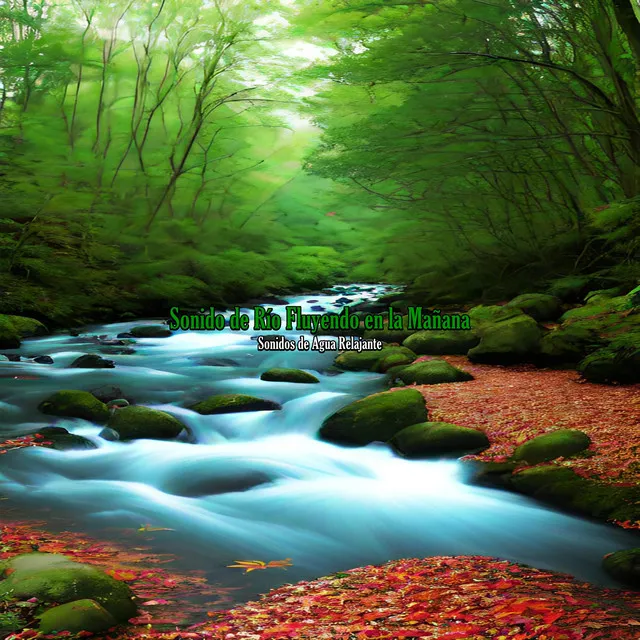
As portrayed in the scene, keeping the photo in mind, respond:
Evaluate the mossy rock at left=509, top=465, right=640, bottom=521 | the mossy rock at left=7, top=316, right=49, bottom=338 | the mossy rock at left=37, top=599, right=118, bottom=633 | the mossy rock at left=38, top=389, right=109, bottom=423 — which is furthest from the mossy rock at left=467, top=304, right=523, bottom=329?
the mossy rock at left=37, top=599, right=118, bottom=633

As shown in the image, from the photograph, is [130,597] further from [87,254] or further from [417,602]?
[87,254]

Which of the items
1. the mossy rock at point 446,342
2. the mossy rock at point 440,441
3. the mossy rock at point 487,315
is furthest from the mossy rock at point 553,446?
the mossy rock at point 487,315

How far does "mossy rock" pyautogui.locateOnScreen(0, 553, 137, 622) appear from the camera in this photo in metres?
2.25

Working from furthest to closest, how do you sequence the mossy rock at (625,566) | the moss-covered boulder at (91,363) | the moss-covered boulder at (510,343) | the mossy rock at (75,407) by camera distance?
the moss-covered boulder at (91,363), the moss-covered boulder at (510,343), the mossy rock at (75,407), the mossy rock at (625,566)

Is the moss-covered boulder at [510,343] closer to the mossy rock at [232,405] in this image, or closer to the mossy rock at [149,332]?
the mossy rock at [232,405]

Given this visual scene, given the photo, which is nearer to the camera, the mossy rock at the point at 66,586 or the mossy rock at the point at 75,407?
the mossy rock at the point at 66,586

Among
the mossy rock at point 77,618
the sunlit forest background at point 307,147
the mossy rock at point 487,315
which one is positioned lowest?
the mossy rock at point 77,618

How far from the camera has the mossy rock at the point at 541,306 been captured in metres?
9.40

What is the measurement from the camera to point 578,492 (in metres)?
3.78

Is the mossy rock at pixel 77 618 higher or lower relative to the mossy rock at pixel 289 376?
lower

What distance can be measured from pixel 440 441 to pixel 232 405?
2217 mm

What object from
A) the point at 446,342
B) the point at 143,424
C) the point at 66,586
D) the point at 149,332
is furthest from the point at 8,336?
the point at 66,586

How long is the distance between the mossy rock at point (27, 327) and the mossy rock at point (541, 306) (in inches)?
295

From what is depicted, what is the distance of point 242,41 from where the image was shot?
43.7ft
